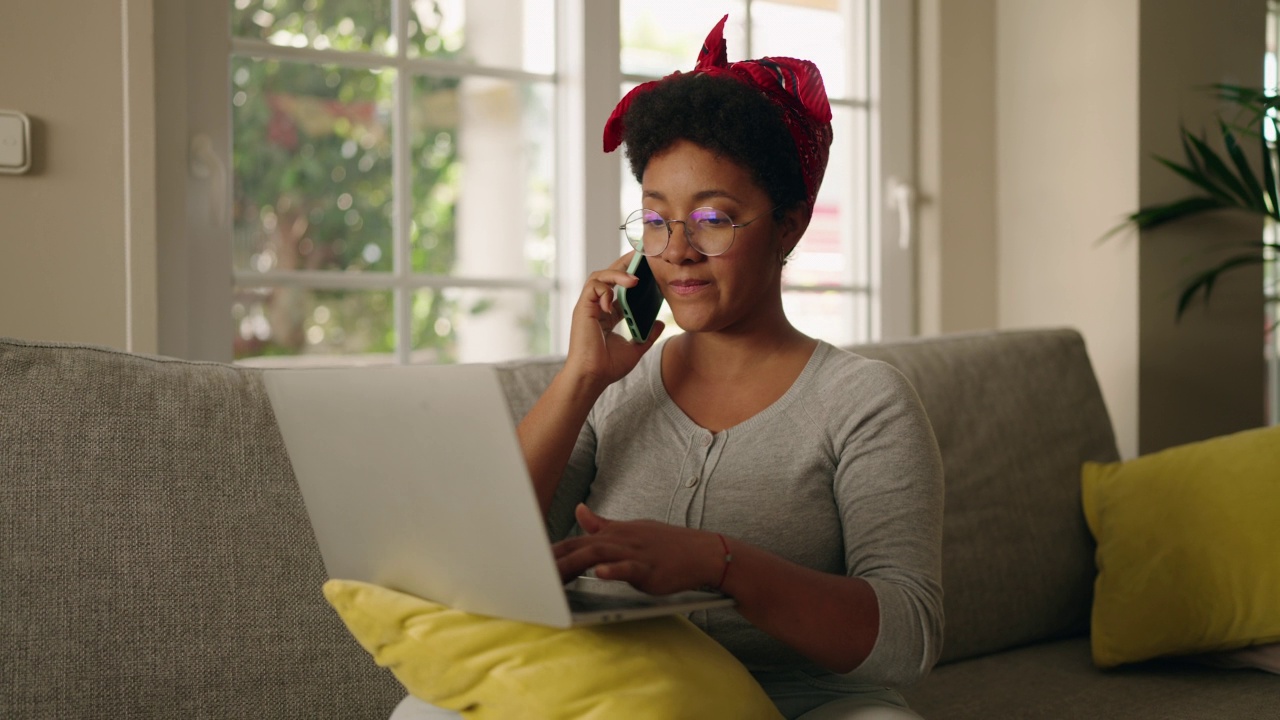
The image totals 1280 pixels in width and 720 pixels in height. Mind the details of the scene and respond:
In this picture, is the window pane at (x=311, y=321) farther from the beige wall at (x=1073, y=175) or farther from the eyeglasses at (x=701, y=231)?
the beige wall at (x=1073, y=175)

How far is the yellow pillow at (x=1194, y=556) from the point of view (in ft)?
5.96

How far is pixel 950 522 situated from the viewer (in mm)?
1950

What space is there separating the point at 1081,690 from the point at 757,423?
2.67 feet

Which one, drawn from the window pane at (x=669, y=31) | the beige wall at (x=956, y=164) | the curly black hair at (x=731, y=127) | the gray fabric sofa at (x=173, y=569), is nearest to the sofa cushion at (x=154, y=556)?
the gray fabric sofa at (x=173, y=569)

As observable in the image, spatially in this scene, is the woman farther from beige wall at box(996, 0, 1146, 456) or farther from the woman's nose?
beige wall at box(996, 0, 1146, 456)

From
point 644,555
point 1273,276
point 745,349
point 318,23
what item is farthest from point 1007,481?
point 1273,276

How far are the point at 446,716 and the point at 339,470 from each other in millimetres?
275

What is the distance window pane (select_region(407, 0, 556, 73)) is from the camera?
2.45 metres

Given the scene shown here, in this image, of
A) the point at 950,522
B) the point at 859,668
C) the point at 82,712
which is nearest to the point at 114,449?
the point at 82,712

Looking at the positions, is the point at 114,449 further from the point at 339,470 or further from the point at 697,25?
the point at 697,25

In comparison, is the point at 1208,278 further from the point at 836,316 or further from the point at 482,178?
the point at 482,178

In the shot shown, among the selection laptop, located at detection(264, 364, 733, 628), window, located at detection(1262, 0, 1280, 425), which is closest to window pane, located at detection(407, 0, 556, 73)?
laptop, located at detection(264, 364, 733, 628)

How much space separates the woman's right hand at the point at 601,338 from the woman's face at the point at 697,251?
0.09 meters

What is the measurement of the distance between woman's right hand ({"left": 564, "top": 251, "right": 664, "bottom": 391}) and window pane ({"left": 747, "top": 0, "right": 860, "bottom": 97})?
1.55m
